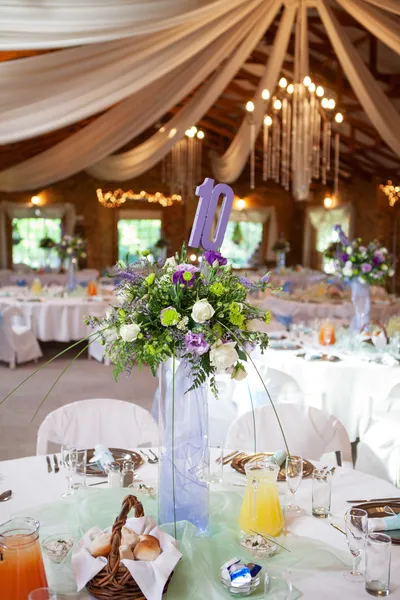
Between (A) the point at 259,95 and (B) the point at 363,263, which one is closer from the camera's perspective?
(B) the point at 363,263

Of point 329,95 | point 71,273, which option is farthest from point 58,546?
point 71,273

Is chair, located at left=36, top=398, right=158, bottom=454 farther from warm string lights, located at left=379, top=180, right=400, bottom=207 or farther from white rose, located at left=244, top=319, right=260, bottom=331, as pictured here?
warm string lights, located at left=379, top=180, right=400, bottom=207

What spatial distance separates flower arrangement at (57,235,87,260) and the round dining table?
6437 mm

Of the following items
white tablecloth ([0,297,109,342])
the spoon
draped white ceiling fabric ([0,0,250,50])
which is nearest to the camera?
the spoon

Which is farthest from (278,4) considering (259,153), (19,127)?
(259,153)

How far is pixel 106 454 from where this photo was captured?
226 cm

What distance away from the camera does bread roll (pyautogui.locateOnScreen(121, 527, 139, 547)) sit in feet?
4.95

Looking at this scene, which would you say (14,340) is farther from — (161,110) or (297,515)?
(297,515)

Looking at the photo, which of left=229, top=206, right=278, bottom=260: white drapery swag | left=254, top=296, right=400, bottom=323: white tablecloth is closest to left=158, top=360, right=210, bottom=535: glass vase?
left=254, top=296, right=400, bottom=323: white tablecloth

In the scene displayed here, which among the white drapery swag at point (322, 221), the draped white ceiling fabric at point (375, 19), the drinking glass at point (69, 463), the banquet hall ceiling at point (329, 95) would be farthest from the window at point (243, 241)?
the drinking glass at point (69, 463)

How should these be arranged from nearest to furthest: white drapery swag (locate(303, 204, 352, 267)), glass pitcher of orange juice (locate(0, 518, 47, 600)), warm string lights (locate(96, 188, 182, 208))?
glass pitcher of orange juice (locate(0, 518, 47, 600))
white drapery swag (locate(303, 204, 352, 267))
warm string lights (locate(96, 188, 182, 208))

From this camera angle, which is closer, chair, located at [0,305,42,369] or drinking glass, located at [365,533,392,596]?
drinking glass, located at [365,533,392,596]

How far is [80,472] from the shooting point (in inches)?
79.7

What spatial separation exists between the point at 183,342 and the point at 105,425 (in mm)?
1292
